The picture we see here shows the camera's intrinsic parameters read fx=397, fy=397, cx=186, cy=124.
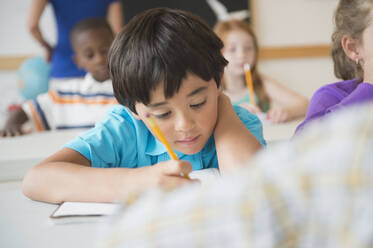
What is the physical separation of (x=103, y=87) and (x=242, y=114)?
0.96m

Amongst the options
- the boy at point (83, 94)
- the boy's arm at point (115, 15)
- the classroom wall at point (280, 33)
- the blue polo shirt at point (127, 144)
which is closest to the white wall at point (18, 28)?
the classroom wall at point (280, 33)

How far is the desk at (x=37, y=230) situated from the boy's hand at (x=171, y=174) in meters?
0.10

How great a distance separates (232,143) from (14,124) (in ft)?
3.15

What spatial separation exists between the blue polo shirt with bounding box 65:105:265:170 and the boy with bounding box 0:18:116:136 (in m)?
0.81

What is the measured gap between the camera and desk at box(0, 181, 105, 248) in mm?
472

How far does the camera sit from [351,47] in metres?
0.84

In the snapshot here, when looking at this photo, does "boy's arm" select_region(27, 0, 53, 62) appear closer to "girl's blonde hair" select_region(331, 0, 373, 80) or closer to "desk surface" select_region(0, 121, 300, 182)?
"desk surface" select_region(0, 121, 300, 182)

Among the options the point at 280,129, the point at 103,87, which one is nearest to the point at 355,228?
the point at 280,129

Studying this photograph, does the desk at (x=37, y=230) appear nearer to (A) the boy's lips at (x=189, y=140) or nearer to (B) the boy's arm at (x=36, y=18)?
(A) the boy's lips at (x=189, y=140)

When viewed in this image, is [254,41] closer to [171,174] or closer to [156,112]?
[156,112]

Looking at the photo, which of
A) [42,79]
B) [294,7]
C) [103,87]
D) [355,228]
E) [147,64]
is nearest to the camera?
[355,228]

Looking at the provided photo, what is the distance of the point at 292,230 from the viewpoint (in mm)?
263

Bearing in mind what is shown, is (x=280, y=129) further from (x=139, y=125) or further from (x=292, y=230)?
(x=292, y=230)

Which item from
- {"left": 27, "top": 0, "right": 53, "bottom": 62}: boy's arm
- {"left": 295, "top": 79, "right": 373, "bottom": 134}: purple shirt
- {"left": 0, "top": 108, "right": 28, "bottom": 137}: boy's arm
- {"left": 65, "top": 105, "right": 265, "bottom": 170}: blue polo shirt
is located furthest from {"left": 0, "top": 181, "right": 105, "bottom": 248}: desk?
{"left": 27, "top": 0, "right": 53, "bottom": 62}: boy's arm
